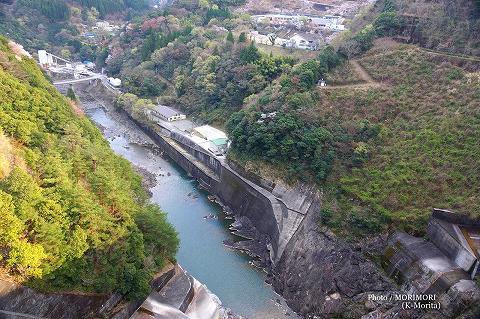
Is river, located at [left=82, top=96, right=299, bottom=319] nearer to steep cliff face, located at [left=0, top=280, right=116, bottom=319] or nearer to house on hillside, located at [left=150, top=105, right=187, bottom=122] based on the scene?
house on hillside, located at [left=150, top=105, right=187, bottom=122]

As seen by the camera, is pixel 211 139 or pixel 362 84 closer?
pixel 362 84

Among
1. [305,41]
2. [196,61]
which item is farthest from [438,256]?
[196,61]

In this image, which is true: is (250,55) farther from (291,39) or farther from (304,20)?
(304,20)

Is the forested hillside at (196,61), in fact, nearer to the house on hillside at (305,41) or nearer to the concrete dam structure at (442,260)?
the house on hillside at (305,41)

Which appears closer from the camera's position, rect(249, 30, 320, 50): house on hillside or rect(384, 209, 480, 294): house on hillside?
rect(384, 209, 480, 294): house on hillside

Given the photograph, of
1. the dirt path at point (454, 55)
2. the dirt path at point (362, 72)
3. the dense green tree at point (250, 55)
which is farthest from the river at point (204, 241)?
the dirt path at point (454, 55)

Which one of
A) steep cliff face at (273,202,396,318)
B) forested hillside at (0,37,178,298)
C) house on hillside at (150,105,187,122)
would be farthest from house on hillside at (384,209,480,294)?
house on hillside at (150,105,187,122)

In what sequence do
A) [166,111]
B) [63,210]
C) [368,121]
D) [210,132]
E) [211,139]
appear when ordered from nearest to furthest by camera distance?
1. [63,210]
2. [368,121]
3. [211,139]
4. [210,132]
5. [166,111]
